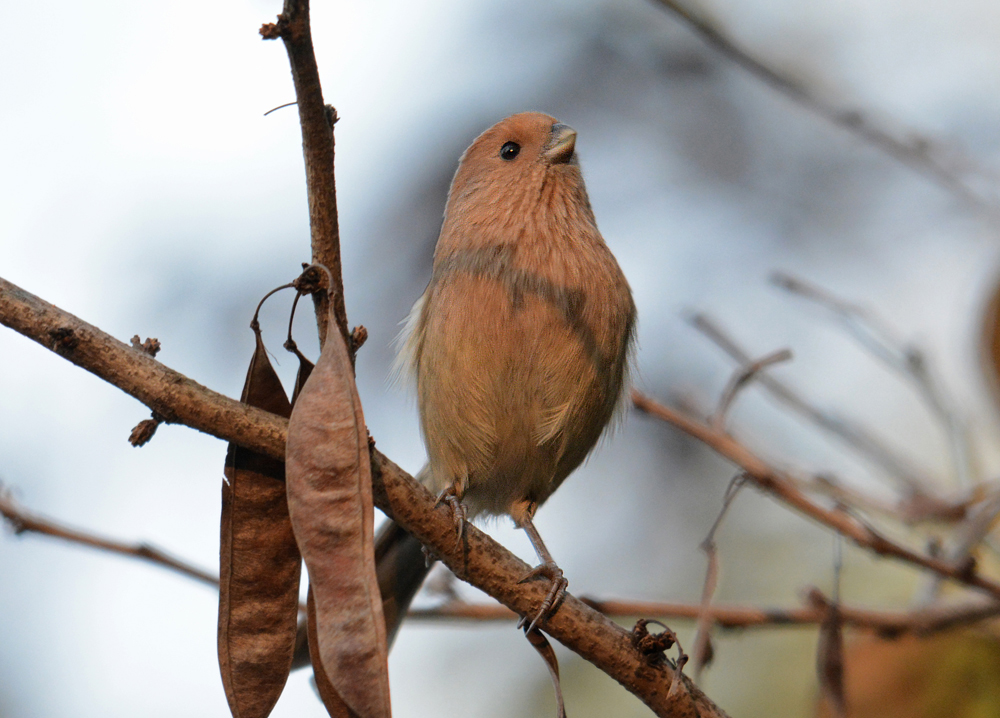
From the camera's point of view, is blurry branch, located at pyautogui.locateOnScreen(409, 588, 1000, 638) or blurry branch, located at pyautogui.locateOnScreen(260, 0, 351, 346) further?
blurry branch, located at pyautogui.locateOnScreen(409, 588, 1000, 638)

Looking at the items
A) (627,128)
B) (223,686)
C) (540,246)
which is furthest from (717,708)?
(627,128)

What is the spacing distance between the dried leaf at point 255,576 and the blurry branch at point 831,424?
1860mm

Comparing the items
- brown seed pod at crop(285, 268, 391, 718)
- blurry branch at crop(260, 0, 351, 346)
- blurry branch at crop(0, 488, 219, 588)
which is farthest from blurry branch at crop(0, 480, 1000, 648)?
blurry branch at crop(260, 0, 351, 346)

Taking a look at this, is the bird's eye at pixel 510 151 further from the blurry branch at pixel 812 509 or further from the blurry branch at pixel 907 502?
the blurry branch at pixel 907 502

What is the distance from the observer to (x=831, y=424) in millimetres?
3525

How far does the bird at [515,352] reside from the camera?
11.1 ft

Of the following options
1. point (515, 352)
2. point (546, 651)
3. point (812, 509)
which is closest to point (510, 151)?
point (515, 352)

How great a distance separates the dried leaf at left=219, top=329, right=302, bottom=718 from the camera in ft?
7.25

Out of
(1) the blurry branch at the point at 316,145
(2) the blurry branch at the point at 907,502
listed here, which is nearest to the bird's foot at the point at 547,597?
(1) the blurry branch at the point at 316,145

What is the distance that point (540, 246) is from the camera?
3664mm

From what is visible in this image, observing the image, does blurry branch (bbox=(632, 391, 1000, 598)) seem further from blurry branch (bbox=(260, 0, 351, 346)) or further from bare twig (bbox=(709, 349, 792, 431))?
blurry branch (bbox=(260, 0, 351, 346))

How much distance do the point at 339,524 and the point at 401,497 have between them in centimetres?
34

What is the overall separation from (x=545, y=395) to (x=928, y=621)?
151 cm

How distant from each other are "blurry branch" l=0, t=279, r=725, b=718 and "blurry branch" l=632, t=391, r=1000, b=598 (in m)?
0.77
